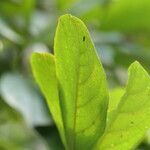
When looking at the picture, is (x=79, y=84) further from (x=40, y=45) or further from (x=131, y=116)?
(x=40, y=45)

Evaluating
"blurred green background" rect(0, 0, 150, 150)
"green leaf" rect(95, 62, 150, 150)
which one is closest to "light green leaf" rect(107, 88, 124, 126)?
"green leaf" rect(95, 62, 150, 150)

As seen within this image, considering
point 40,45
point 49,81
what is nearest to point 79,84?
point 49,81

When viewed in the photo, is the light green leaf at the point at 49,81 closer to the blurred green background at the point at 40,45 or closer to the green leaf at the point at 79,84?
the green leaf at the point at 79,84

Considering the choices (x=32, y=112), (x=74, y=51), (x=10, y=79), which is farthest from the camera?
(x=10, y=79)

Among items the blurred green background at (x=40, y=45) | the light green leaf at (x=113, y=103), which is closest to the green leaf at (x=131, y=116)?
the light green leaf at (x=113, y=103)

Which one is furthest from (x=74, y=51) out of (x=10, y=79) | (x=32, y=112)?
(x=10, y=79)

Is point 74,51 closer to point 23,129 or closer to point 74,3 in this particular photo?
point 23,129
